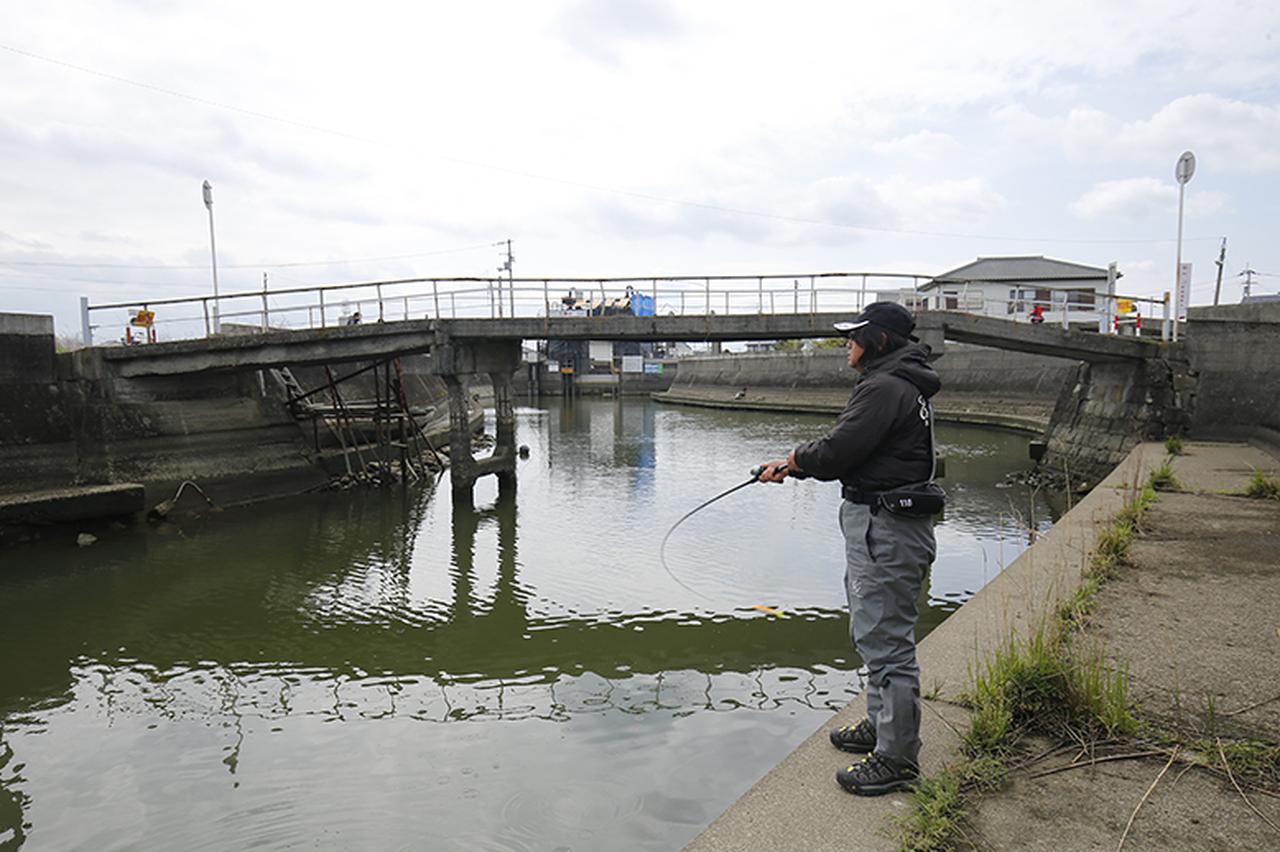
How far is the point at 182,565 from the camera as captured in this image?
44.0 ft

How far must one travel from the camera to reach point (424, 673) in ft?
27.5

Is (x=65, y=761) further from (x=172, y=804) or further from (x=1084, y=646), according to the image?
(x=1084, y=646)

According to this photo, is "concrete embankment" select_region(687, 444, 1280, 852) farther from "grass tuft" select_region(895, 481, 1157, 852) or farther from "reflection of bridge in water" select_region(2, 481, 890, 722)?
A: "reflection of bridge in water" select_region(2, 481, 890, 722)

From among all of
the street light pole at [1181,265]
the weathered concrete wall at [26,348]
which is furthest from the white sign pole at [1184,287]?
the weathered concrete wall at [26,348]

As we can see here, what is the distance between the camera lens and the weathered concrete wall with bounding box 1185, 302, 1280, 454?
685 inches

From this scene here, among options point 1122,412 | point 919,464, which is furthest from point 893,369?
point 1122,412

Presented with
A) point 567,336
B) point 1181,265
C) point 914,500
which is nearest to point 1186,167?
point 1181,265

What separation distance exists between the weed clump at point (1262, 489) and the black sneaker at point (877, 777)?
9.15m

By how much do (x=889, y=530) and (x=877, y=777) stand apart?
41.3 inches

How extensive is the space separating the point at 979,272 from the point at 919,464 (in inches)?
2182

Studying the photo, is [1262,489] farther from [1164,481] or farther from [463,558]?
[463,558]

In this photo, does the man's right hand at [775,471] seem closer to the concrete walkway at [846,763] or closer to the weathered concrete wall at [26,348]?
the concrete walkway at [846,763]

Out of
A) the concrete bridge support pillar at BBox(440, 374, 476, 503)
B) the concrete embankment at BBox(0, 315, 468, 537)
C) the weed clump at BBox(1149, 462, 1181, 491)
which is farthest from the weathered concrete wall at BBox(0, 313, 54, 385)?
the weed clump at BBox(1149, 462, 1181, 491)

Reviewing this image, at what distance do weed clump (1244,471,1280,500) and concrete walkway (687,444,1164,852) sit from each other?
535 cm
